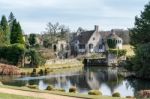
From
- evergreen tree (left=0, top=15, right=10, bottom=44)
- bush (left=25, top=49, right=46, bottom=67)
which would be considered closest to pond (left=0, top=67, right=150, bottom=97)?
bush (left=25, top=49, right=46, bottom=67)

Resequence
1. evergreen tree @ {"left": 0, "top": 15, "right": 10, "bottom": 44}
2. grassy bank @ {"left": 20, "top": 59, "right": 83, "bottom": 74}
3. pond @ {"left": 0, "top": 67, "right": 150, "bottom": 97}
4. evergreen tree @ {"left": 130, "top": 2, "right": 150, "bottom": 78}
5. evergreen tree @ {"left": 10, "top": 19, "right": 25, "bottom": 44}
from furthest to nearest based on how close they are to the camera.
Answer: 1. evergreen tree @ {"left": 10, "top": 19, "right": 25, "bottom": 44}
2. evergreen tree @ {"left": 0, "top": 15, "right": 10, "bottom": 44}
3. grassy bank @ {"left": 20, "top": 59, "right": 83, "bottom": 74}
4. evergreen tree @ {"left": 130, "top": 2, "right": 150, "bottom": 78}
5. pond @ {"left": 0, "top": 67, "right": 150, "bottom": 97}

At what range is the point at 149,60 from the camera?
226 feet

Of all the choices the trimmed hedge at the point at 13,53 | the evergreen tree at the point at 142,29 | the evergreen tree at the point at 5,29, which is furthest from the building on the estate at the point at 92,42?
the evergreen tree at the point at 142,29

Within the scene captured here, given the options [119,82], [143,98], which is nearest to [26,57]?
[119,82]

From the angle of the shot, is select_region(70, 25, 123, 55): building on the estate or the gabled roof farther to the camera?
the gabled roof

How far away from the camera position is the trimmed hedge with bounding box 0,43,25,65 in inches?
3526

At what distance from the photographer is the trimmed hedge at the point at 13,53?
294 ft

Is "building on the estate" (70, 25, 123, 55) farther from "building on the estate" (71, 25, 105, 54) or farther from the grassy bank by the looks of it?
the grassy bank

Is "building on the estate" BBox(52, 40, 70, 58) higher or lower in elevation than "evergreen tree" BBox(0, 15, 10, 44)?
lower

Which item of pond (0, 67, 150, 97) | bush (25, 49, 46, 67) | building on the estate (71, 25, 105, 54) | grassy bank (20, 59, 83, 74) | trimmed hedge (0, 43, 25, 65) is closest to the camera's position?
pond (0, 67, 150, 97)

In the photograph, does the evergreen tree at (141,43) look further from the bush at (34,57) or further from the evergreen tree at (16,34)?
the evergreen tree at (16,34)

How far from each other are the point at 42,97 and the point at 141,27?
56.3 meters

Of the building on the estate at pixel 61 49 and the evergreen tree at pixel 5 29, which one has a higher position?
the evergreen tree at pixel 5 29

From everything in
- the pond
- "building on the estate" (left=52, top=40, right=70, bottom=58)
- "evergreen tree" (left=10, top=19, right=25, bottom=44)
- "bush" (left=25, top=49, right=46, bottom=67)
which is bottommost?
the pond
